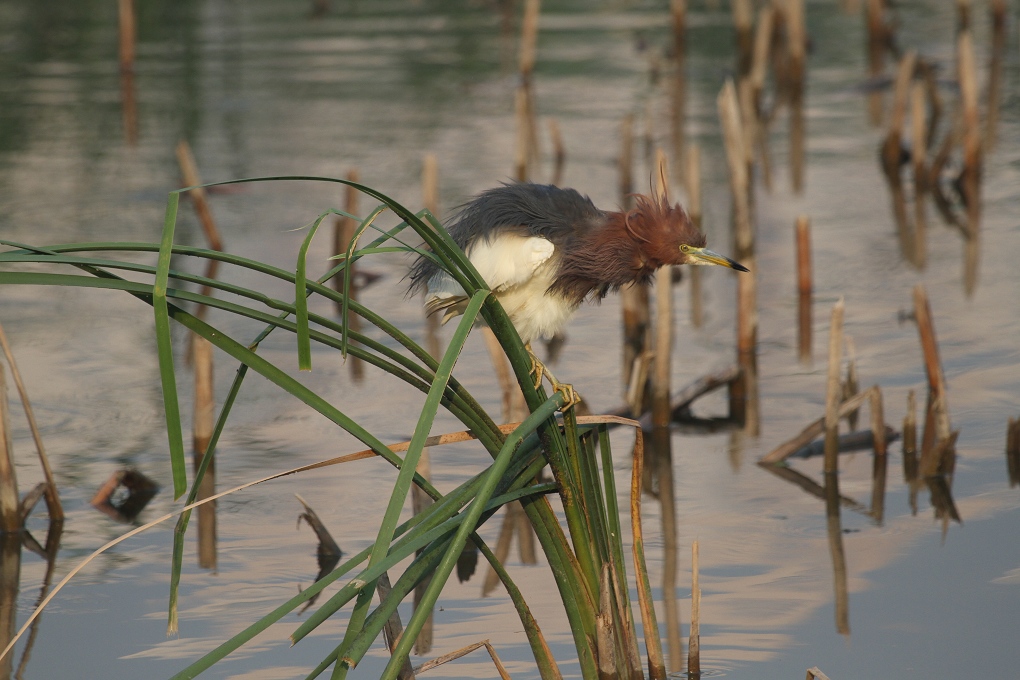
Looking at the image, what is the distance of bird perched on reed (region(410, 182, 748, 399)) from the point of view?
10.3 ft

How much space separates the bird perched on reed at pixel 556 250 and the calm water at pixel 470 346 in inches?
36.4

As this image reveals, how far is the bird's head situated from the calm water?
1.04 meters

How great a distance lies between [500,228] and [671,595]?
167 cm

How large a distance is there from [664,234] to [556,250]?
11.8 inches

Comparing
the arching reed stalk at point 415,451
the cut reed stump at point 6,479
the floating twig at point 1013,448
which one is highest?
the arching reed stalk at point 415,451

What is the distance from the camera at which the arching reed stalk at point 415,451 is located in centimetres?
209

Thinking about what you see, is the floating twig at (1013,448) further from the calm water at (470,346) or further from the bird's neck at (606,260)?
the bird's neck at (606,260)

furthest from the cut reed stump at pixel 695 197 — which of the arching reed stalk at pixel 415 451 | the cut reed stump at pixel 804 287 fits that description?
the arching reed stalk at pixel 415 451

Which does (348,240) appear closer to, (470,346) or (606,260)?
(470,346)

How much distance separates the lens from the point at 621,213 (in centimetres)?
320

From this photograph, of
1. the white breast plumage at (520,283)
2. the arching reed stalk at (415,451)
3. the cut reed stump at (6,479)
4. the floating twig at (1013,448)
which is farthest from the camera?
the floating twig at (1013,448)

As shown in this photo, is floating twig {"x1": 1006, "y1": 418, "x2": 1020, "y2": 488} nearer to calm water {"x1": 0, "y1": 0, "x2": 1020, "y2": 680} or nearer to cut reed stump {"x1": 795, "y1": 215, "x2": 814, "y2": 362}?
calm water {"x1": 0, "y1": 0, "x2": 1020, "y2": 680}

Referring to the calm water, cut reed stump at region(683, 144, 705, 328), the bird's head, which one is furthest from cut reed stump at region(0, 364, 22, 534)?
cut reed stump at region(683, 144, 705, 328)

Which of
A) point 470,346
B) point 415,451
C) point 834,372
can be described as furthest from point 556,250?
point 470,346
